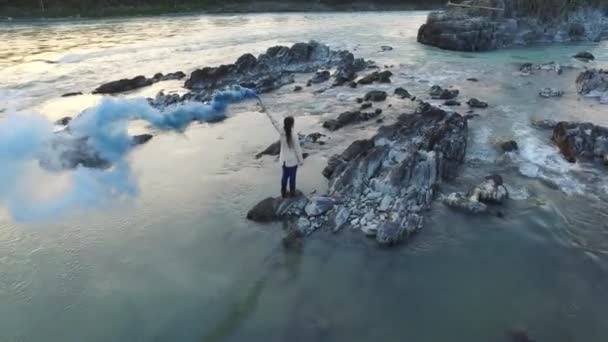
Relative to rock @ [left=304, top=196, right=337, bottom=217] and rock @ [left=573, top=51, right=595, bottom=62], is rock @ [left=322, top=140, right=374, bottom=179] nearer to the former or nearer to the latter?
rock @ [left=304, top=196, right=337, bottom=217]

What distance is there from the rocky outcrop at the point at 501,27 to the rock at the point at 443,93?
20.1 meters

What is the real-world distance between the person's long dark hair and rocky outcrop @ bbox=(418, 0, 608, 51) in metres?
36.6

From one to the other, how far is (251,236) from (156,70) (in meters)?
27.0

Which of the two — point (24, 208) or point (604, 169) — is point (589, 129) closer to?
point (604, 169)

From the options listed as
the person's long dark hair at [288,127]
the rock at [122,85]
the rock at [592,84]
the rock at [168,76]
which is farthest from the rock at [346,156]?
the rock at [168,76]

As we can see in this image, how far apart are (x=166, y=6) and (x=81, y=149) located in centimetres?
7355

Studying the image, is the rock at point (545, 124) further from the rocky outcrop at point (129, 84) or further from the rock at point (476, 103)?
the rocky outcrop at point (129, 84)

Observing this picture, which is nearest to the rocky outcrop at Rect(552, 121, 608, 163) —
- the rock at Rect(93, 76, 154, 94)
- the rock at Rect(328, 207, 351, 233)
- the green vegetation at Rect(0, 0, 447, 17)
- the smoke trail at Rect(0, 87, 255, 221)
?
the rock at Rect(328, 207, 351, 233)

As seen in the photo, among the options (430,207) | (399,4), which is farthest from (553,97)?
(399,4)

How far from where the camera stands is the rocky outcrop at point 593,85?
26156mm

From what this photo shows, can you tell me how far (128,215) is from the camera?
546 inches

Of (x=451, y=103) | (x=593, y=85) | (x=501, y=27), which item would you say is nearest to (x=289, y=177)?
(x=451, y=103)

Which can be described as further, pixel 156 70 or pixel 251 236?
pixel 156 70

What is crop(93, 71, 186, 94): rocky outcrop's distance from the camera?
28688 millimetres
